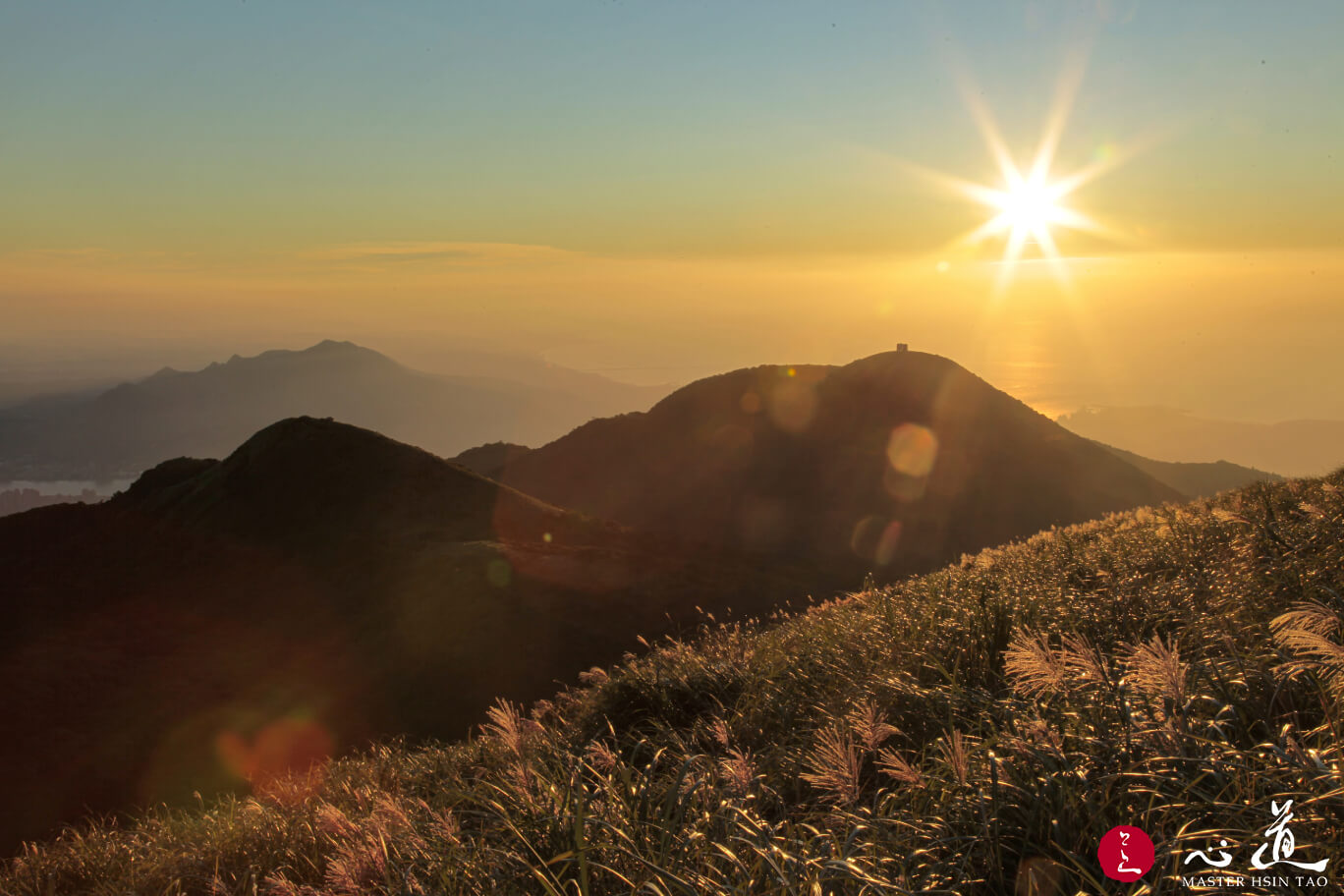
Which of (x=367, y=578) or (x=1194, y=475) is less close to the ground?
(x=1194, y=475)

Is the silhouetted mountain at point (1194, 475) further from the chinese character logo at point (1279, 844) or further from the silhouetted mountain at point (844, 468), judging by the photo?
the chinese character logo at point (1279, 844)

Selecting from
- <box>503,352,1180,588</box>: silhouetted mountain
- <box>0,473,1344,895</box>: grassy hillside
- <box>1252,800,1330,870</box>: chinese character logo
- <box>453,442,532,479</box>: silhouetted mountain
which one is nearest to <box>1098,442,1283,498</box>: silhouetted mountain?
<box>503,352,1180,588</box>: silhouetted mountain

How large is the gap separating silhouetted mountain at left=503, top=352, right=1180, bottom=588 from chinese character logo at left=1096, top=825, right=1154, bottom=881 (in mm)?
50361

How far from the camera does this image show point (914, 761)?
14.6 ft

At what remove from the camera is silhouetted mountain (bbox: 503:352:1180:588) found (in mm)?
60500

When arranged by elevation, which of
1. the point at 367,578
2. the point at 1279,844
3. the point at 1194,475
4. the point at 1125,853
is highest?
the point at 1194,475

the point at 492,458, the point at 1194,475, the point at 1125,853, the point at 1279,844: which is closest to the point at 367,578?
the point at 1125,853

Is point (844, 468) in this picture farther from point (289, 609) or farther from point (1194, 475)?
point (1194, 475)

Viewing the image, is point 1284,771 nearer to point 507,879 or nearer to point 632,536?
point 507,879

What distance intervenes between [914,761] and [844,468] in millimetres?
64449

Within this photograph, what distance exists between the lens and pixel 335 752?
20.3 metres

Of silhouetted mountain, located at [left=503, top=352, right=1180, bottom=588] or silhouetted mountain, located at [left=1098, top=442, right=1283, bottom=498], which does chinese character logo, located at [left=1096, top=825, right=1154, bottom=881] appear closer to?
silhouetted mountain, located at [left=503, top=352, right=1180, bottom=588]

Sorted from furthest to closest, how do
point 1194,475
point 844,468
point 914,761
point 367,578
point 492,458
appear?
point 1194,475
point 492,458
point 844,468
point 367,578
point 914,761

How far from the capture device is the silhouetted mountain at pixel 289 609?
20766 mm
